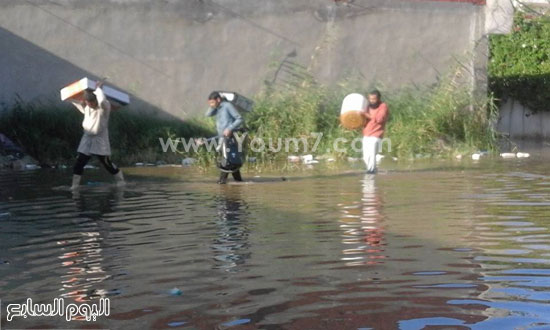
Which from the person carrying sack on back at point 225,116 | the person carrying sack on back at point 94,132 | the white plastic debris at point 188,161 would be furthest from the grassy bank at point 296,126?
the person carrying sack on back at point 94,132

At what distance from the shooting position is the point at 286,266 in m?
8.32

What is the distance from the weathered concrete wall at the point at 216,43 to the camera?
67.9ft

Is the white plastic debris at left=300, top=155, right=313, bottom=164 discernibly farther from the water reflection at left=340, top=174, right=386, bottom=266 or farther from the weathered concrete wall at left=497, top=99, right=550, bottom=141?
the weathered concrete wall at left=497, top=99, right=550, bottom=141

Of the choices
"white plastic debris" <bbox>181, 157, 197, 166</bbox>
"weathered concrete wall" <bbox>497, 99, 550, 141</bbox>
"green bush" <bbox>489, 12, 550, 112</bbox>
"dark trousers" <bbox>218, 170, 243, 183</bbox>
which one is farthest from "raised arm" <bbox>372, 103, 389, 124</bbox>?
"weathered concrete wall" <bbox>497, 99, 550, 141</bbox>

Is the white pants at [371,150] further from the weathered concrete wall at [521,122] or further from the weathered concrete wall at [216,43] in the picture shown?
the weathered concrete wall at [521,122]

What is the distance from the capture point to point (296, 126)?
21.4 m

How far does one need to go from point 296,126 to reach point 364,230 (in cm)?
1123

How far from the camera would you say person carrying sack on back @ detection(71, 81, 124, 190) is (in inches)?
598

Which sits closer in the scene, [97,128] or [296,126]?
[97,128]

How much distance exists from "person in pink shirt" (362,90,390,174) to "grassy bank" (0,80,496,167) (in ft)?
8.58

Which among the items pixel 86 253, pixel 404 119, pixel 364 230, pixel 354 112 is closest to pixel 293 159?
pixel 354 112

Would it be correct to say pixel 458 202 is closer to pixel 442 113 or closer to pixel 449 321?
pixel 449 321

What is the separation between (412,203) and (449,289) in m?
5.54

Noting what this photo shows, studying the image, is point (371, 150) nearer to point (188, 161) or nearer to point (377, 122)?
point (377, 122)
